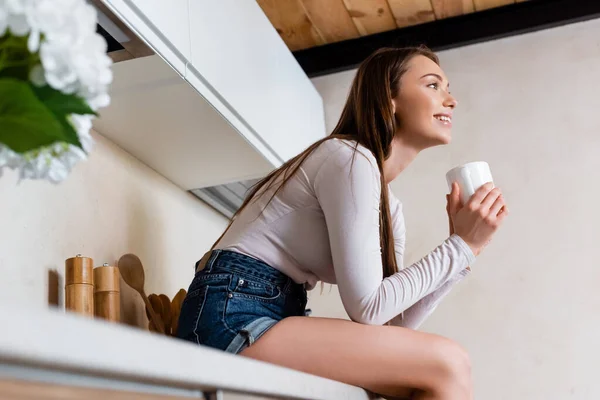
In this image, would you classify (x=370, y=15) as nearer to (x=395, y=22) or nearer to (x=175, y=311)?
(x=395, y=22)

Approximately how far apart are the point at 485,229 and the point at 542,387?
948 millimetres

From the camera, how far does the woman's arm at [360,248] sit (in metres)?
1.16

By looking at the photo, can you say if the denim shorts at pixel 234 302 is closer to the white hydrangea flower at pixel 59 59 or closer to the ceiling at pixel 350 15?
the white hydrangea flower at pixel 59 59

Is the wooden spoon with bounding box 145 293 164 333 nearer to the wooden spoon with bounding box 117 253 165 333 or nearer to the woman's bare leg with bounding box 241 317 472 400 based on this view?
the wooden spoon with bounding box 117 253 165 333

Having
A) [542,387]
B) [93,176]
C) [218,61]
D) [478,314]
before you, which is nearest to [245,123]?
[218,61]

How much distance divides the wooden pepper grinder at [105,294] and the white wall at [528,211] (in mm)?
977

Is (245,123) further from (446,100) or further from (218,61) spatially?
(446,100)

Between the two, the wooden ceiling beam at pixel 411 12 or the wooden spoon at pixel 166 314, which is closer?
the wooden spoon at pixel 166 314

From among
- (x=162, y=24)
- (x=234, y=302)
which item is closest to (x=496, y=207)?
(x=234, y=302)

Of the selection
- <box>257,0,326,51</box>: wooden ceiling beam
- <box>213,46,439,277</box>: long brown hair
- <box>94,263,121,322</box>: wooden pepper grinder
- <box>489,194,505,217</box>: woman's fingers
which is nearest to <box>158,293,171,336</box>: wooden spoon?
<box>94,263,121,322</box>: wooden pepper grinder

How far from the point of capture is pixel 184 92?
54.9 inches

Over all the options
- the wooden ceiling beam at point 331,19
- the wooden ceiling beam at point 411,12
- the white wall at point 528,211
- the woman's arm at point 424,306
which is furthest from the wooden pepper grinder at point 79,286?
the wooden ceiling beam at point 411,12

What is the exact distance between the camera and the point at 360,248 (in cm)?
116

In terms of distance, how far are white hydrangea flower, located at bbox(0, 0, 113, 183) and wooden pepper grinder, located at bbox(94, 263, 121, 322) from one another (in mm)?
856
